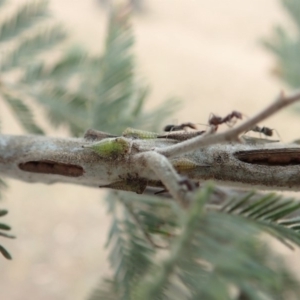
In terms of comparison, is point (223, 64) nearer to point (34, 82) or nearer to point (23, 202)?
point (23, 202)

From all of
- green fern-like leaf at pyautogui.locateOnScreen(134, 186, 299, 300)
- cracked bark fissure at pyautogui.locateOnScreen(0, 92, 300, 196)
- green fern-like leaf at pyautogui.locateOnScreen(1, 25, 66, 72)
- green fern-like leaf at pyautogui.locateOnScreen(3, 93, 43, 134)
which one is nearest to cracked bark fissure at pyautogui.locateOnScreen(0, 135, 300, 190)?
cracked bark fissure at pyautogui.locateOnScreen(0, 92, 300, 196)

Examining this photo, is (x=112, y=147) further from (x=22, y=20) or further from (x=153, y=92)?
(x=153, y=92)

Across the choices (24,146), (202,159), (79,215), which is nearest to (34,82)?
(24,146)

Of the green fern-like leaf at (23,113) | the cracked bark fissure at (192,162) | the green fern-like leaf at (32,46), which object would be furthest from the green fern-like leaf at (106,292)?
the green fern-like leaf at (32,46)

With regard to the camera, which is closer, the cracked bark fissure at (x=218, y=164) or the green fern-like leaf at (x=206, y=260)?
the green fern-like leaf at (x=206, y=260)

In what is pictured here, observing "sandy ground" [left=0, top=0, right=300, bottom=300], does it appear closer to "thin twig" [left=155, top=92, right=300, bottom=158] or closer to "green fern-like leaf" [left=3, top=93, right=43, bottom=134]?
"green fern-like leaf" [left=3, top=93, right=43, bottom=134]

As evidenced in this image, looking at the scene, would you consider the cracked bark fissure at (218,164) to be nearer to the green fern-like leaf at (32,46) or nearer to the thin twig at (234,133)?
the thin twig at (234,133)
